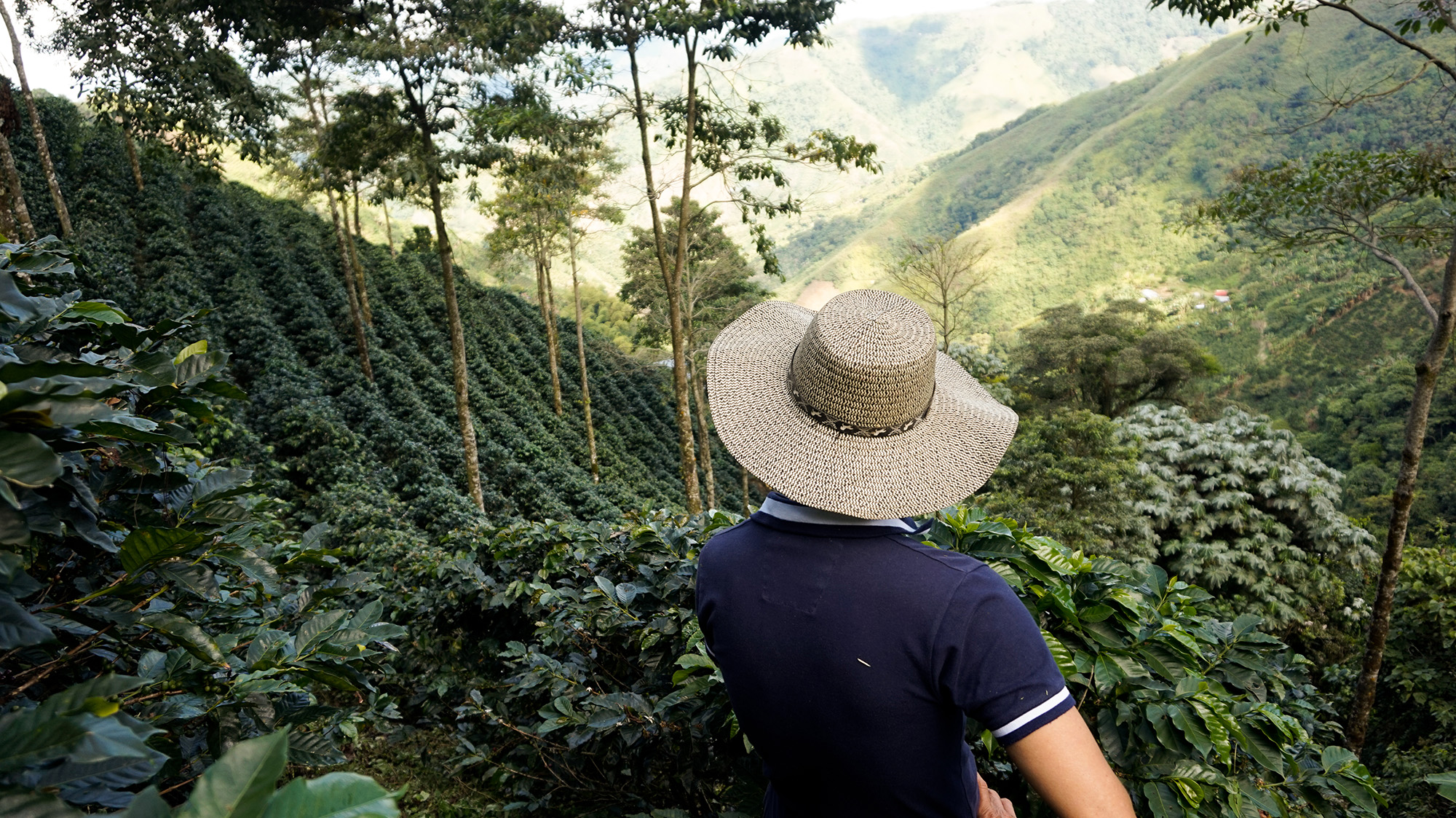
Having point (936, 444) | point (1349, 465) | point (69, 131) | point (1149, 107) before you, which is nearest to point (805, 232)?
point (1149, 107)

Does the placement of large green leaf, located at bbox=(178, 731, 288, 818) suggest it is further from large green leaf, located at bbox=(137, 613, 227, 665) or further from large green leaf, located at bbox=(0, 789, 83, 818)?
large green leaf, located at bbox=(137, 613, 227, 665)

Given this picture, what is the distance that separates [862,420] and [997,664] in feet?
1.31

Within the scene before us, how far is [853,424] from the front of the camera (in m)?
1.15

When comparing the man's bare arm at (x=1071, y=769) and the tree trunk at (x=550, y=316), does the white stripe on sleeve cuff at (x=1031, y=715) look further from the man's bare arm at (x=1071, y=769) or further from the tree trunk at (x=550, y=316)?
the tree trunk at (x=550, y=316)

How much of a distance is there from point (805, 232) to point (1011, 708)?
87913mm

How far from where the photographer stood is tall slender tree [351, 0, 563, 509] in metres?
8.16

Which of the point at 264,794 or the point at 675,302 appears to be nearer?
the point at 264,794

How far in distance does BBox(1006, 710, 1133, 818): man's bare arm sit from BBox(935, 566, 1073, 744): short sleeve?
2 centimetres

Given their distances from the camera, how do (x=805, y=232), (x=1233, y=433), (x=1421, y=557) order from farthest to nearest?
1. (x=805, y=232)
2. (x=1233, y=433)
3. (x=1421, y=557)

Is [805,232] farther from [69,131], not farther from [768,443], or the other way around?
[768,443]

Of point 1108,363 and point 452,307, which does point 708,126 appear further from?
point 1108,363

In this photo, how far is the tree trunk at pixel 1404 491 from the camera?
4902mm

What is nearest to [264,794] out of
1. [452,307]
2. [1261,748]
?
[1261,748]

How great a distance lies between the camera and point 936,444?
46.5 inches
